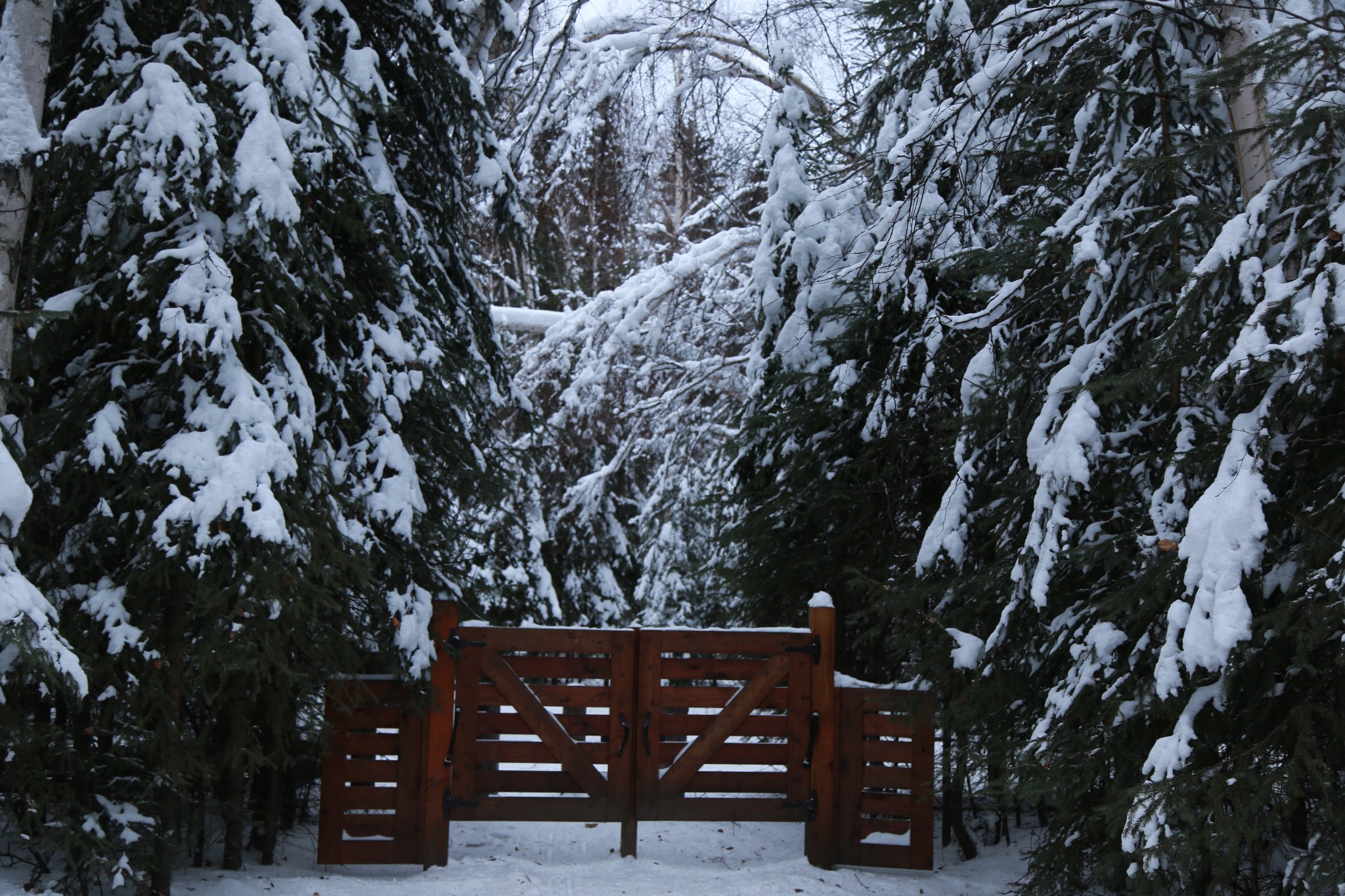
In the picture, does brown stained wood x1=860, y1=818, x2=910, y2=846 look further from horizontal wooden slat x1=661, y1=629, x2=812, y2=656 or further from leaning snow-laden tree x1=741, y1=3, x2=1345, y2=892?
horizontal wooden slat x1=661, y1=629, x2=812, y2=656

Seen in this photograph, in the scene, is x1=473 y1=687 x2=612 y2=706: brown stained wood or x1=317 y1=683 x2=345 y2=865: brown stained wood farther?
x1=473 y1=687 x2=612 y2=706: brown stained wood

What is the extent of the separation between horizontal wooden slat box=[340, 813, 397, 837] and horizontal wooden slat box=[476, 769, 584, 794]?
507 mm

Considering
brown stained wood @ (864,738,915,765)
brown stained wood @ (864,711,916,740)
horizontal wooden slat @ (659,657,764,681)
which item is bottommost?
brown stained wood @ (864,738,915,765)

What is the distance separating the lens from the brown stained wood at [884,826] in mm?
5531

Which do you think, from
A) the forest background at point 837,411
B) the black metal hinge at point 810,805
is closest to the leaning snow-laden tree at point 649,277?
the forest background at point 837,411

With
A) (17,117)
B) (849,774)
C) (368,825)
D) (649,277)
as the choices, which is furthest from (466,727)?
(649,277)

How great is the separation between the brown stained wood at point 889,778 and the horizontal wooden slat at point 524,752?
1.45 meters

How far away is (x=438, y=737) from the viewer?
18.0 feet

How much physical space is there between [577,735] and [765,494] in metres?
2.38

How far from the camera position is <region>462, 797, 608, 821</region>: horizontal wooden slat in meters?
5.51

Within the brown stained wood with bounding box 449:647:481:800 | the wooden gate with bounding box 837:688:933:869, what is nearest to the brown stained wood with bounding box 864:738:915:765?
the wooden gate with bounding box 837:688:933:869

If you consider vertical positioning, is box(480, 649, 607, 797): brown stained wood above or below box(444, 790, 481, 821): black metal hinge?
above

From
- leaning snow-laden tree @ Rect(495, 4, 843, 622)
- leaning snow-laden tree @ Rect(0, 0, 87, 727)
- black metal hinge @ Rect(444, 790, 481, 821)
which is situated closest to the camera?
leaning snow-laden tree @ Rect(0, 0, 87, 727)

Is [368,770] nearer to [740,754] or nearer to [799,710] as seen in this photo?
[740,754]
